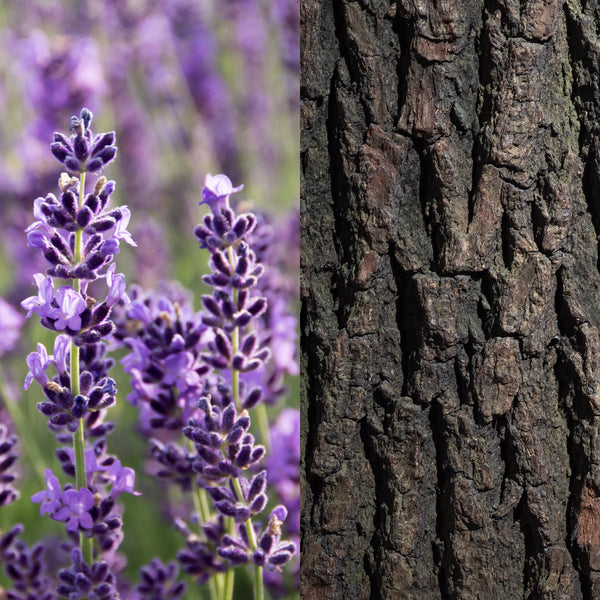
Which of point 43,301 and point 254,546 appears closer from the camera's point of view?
point 43,301

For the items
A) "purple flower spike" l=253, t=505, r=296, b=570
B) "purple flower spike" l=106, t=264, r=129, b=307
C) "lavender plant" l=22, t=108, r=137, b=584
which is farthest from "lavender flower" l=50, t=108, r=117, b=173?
"purple flower spike" l=253, t=505, r=296, b=570

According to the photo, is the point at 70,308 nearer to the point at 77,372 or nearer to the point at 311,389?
the point at 77,372

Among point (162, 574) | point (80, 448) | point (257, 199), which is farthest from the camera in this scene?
point (257, 199)

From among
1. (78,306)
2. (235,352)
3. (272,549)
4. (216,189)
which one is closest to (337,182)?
(216,189)

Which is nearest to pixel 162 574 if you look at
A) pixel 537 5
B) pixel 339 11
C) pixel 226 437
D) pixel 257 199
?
pixel 226 437

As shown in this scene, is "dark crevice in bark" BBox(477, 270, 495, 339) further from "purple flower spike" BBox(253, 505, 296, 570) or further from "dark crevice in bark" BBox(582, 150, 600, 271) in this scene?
"purple flower spike" BBox(253, 505, 296, 570)

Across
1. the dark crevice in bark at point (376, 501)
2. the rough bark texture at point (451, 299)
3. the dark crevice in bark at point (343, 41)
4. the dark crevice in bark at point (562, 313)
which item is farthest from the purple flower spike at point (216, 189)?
the dark crevice in bark at point (562, 313)

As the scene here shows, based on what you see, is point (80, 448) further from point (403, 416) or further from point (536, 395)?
point (536, 395)
